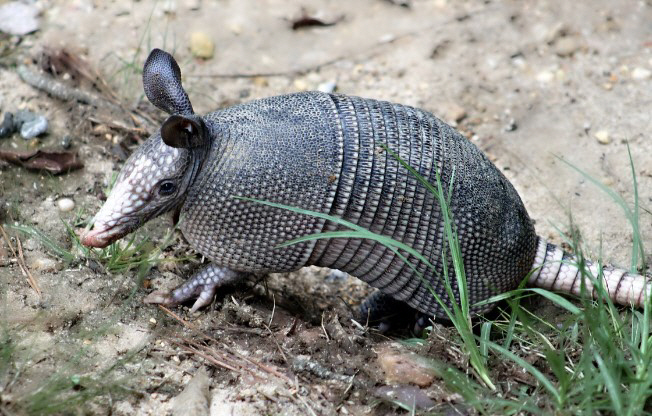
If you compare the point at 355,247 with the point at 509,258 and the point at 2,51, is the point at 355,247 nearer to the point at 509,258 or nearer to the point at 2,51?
the point at 509,258

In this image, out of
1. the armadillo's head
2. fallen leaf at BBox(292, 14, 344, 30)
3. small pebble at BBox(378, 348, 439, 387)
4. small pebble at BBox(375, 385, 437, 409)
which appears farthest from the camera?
fallen leaf at BBox(292, 14, 344, 30)

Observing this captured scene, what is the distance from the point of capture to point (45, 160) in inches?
214

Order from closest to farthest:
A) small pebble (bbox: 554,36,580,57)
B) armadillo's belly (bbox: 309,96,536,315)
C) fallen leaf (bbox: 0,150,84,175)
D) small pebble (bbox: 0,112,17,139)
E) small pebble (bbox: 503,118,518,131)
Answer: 1. armadillo's belly (bbox: 309,96,536,315)
2. fallen leaf (bbox: 0,150,84,175)
3. small pebble (bbox: 0,112,17,139)
4. small pebble (bbox: 503,118,518,131)
5. small pebble (bbox: 554,36,580,57)

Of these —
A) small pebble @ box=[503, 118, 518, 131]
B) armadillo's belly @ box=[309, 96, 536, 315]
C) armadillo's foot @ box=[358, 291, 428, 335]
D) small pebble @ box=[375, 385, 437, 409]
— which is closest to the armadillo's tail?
armadillo's belly @ box=[309, 96, 536, 315]

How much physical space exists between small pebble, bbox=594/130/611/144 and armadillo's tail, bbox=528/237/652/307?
171cm

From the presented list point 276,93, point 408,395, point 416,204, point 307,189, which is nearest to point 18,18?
point 276,93

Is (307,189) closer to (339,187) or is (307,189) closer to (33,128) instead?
(339,187)

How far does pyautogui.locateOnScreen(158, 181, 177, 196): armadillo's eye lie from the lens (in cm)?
421

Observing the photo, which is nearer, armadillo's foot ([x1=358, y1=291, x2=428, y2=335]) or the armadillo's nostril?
the armadillo's nostril

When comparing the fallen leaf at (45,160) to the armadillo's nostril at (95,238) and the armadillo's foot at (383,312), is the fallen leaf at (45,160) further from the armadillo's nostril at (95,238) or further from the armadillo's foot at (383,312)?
the armadillo's foot at (383,312)

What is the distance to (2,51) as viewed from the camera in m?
6.50

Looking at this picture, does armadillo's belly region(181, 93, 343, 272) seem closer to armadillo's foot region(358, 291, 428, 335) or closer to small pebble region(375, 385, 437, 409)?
small pebble region(375, 385, 437, 409)

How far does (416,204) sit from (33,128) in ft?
10.9

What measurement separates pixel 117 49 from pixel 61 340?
3.74m
